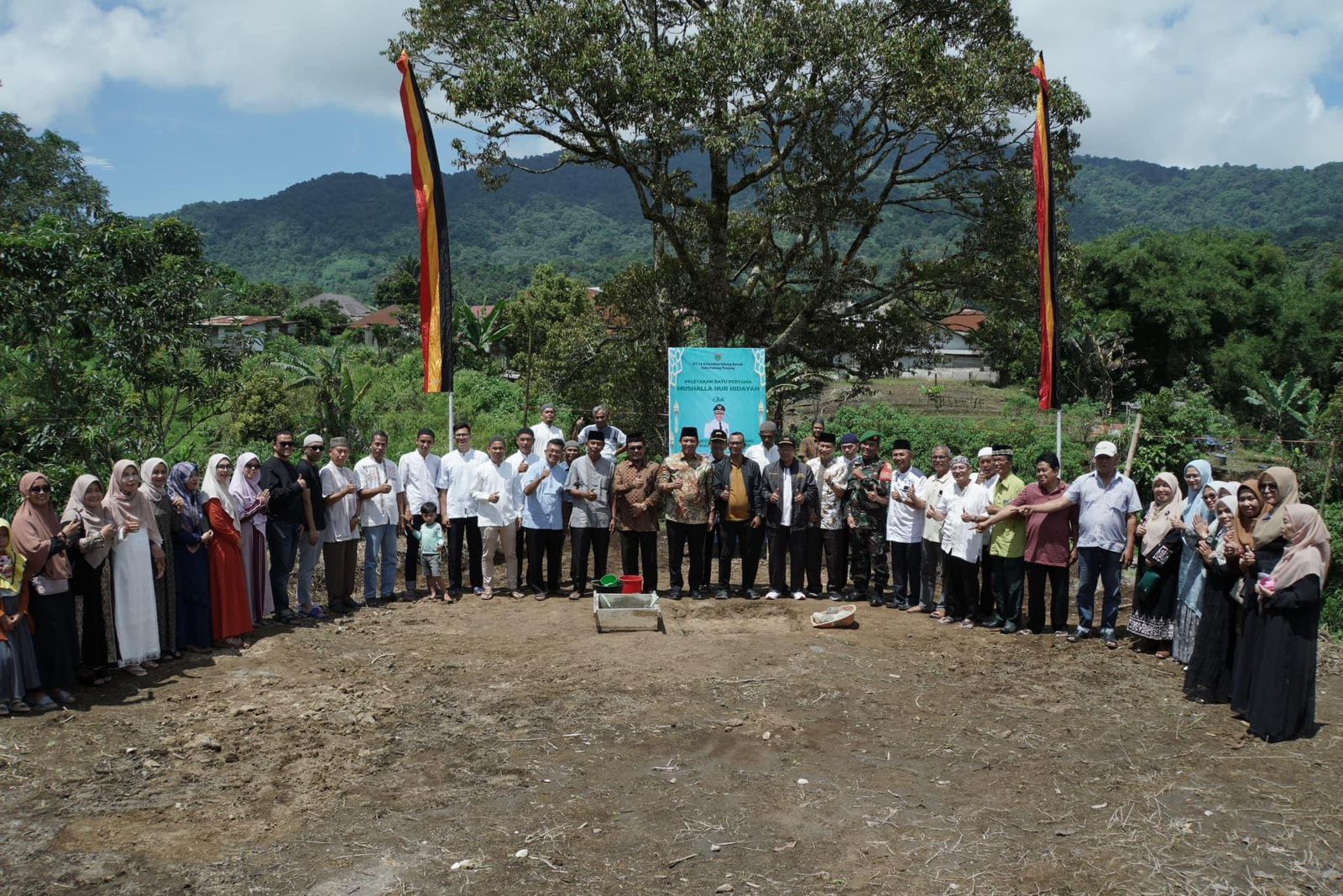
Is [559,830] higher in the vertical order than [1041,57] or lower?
lower

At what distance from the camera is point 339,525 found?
826cm

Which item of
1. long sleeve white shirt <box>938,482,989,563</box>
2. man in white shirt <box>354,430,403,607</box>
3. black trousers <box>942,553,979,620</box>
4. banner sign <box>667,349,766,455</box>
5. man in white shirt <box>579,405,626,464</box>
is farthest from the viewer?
banner sign <box>667,349,766,455</box>

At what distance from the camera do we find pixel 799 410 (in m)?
22.0

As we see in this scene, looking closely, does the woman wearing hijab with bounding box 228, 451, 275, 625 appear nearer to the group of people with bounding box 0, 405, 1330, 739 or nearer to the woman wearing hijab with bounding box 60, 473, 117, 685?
the group of people with bounding box 0, 405, 1330, 739

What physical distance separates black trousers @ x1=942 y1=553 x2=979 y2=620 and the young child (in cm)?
449

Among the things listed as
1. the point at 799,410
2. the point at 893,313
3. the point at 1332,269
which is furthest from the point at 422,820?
the point at 1332,269

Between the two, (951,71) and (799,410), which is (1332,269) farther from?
(951,71)

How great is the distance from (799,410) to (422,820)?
1825cm

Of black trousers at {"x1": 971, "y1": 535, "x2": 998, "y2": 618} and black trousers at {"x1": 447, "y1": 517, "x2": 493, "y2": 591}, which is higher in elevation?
black trousers at {"x1": 447, "y1": 517, "x2": 493, "y2": 591}

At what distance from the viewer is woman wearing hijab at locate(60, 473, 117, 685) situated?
19.8 ft

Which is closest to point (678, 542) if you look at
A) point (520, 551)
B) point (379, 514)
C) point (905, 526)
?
point (520, 551)

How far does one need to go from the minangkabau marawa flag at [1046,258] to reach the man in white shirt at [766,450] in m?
2.49

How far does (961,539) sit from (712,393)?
3757mm

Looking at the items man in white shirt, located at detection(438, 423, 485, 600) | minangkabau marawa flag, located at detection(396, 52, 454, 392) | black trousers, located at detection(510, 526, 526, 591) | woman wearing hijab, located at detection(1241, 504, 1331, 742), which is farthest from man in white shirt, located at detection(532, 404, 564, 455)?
woman wearing hijab, located at detection(1241, 504, 1331, 742)
